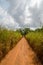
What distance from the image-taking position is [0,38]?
11781mm

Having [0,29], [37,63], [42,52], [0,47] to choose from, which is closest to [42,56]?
[42,52]

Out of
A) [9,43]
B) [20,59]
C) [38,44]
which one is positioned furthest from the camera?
[9,43]

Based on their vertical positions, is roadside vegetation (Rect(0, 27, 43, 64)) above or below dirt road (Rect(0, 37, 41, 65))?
above

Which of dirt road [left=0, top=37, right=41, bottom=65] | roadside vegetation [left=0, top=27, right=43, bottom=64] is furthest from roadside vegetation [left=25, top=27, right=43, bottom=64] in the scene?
dirt road [left=0, top=37, right=41, bottom=65]

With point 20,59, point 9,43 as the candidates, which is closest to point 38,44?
point 20,59

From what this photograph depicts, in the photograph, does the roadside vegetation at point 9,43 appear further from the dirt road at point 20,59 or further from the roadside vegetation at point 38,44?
the dirt road at point 20,59

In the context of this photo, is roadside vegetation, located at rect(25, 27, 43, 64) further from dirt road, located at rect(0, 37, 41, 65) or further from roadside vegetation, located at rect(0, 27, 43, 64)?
dirt road, located at rect(0, 37, 41, 65)

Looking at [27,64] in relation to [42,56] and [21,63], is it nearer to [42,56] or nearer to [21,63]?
[21,63]

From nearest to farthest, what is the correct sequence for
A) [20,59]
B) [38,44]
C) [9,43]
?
[20,59]
[38,44]
[9,43]

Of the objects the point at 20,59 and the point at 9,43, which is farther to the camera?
the point at 9,43

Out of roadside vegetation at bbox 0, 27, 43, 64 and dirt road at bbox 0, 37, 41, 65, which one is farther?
roadside vegetation at bbox 0, 27, 43, 64

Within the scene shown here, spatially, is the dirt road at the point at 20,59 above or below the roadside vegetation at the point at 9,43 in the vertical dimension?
below

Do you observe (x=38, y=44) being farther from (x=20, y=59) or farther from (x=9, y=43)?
(x=9, y=43)

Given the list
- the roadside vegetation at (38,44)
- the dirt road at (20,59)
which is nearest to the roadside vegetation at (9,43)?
the roadside vegetation at (38,44)
